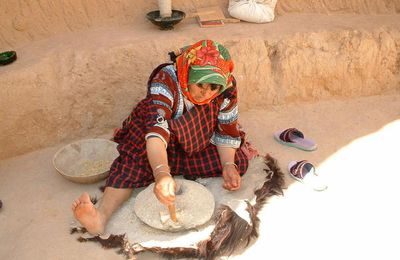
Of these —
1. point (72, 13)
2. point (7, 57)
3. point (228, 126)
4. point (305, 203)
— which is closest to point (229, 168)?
point (228, 126)

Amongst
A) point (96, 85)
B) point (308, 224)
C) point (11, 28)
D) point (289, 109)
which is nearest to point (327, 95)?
point (289, 109)

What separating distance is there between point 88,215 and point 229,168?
0.78m

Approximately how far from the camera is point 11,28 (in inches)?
115

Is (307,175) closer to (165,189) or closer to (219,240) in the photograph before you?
(219,240)

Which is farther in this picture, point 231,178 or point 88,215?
point 231,178

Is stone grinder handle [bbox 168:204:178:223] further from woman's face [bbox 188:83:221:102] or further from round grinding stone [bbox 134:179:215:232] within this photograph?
woman's face [bbox 188:83:221:102]

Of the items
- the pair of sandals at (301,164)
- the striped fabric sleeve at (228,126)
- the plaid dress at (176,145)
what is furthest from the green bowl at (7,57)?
the pair of sandals at (301,164)

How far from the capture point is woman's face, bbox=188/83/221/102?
2032 millimetres

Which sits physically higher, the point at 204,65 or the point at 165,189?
the point at 204,65

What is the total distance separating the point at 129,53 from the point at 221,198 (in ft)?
4.04

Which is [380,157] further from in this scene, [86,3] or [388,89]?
[86,3]

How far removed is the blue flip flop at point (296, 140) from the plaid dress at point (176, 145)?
549mm

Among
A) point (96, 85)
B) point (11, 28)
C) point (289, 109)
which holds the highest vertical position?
point (11, 28)

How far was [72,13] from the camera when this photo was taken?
10.2 ft
